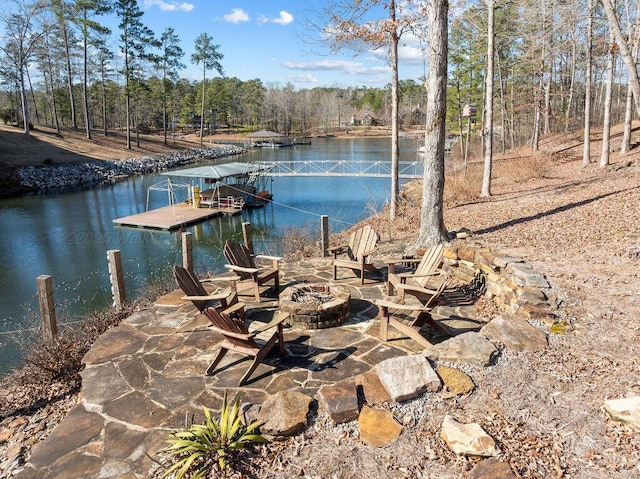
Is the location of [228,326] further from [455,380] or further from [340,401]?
[455,380]

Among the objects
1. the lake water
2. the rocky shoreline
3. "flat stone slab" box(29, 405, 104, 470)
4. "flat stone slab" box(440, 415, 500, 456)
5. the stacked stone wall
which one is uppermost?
the rocky shoreline

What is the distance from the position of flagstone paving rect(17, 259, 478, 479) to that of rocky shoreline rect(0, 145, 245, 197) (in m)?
21.2

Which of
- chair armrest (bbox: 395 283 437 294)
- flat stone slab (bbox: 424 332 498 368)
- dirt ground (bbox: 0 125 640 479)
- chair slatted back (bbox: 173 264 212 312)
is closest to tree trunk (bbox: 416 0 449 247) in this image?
dirt ground (bbox: 0 125 640 479)

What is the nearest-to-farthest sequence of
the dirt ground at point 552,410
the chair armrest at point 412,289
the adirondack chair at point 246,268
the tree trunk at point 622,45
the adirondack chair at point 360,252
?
the dirt ground at point 552,410
the chair armrest at point 412,289
the adirondack chair at point 246,268
the adirondack chair at point 360,252
the tree trunk at point 622,45

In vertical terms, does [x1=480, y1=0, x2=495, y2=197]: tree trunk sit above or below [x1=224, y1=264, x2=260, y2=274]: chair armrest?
above

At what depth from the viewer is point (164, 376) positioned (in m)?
3.55

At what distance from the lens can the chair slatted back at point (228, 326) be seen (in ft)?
10.9

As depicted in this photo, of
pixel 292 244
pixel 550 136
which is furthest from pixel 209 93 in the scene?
pixel 292 244

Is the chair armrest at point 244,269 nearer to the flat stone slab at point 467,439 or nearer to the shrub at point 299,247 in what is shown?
the shrub at point 299,247

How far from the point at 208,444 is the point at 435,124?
5.04 m

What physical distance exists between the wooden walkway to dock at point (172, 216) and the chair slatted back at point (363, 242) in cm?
1098

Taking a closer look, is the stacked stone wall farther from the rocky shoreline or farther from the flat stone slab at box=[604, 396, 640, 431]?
the rocky shoreline

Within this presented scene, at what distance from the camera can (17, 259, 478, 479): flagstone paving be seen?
8.84ft

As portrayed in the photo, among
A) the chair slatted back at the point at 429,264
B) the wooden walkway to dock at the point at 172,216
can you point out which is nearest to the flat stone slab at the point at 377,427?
the chair slatted back at the point at 429,264
